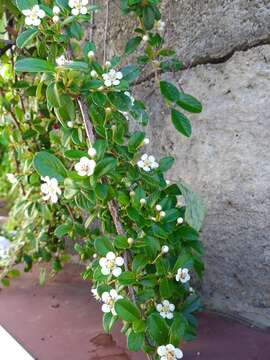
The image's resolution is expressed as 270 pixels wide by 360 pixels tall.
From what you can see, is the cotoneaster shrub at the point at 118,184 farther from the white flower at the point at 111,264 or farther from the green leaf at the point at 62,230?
the green leaf at the point at 62,230

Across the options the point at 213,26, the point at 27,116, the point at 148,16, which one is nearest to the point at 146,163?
the point at 148,16

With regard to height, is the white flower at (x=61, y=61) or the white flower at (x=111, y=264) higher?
the white flower at (x=61, y=61)

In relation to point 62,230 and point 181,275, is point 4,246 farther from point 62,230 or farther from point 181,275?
point 181,275

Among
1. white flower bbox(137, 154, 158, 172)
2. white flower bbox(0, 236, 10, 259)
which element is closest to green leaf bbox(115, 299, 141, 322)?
white flower bbox(137, 154, 158, 172)

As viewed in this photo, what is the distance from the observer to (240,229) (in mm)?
1703

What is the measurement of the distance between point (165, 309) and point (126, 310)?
0.46 ft

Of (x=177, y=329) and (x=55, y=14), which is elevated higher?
(x=55, y=14)

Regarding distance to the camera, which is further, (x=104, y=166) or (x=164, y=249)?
(x=164, y=249)

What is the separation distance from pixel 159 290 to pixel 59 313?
0.71 meters

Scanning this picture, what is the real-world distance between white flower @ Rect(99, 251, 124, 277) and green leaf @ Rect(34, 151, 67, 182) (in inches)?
9.0

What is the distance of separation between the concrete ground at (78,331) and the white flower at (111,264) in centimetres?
45

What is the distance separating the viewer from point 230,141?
169 cm

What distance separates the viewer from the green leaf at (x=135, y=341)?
4.05ft

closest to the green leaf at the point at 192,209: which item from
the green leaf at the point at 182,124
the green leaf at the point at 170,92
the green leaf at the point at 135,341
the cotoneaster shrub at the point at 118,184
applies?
the cotoneaster shrub at the point at 118,184
